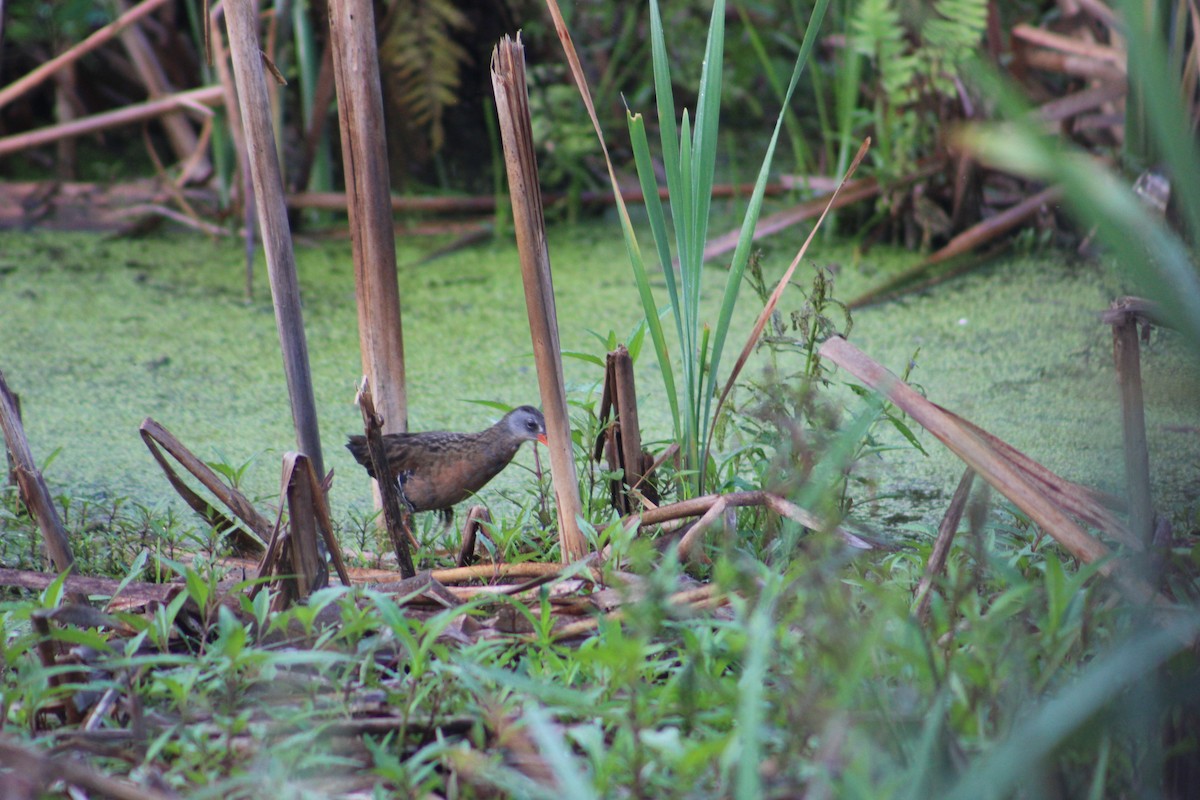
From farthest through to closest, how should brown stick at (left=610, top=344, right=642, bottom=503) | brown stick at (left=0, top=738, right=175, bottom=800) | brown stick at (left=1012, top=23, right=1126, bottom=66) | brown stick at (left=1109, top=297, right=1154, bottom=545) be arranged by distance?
brown stick at (left=1012, top=23, right=1126, bottom=66)
brown stick at (left=610, top=344, right=642, bottom=503)
brown stick at (left=1109, top=297, right=1154, bottom=545)
brown stick at (left=0, top=738, right=175, bottom=800)

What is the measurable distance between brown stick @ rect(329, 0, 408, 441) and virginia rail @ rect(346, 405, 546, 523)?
0.78 feet

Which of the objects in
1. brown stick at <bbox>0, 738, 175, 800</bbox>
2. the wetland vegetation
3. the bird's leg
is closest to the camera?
brown stick at <bbox>0, 738, 175, 800</bbox>

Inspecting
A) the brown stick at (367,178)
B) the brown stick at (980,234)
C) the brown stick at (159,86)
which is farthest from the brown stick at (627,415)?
the brown stick at (159,86)

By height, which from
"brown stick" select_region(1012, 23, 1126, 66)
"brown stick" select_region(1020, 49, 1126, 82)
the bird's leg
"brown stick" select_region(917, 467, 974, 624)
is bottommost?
the bird's leg

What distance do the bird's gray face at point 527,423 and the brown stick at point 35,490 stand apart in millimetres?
955

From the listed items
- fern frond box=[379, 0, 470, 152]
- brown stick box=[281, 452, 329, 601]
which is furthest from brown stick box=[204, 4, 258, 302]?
brown stick box=[281, 452, 329, 601]

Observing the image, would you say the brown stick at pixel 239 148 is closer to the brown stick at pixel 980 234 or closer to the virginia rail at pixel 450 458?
the virginia rail at pixel 450 458

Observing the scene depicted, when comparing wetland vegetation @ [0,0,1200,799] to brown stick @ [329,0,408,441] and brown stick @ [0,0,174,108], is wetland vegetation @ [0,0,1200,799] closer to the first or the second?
brown stick @ [329,0,408,441]

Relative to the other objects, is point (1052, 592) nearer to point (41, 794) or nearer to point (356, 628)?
point (356, 628)

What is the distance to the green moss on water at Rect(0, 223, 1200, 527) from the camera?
287 centimetres

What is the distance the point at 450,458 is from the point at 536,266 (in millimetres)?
724

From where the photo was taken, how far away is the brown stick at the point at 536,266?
184cm

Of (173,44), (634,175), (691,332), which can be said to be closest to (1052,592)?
(691,332)

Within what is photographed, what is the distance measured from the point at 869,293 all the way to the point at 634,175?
133 cm
